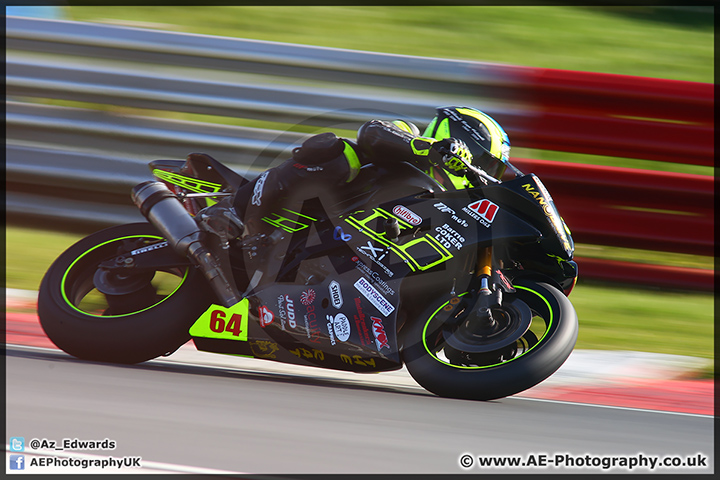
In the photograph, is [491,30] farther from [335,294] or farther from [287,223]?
[335,294]

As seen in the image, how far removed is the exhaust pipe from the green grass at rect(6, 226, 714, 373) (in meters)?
1.81

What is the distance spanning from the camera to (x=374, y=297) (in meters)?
3.40

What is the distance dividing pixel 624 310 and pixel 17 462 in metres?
3.97

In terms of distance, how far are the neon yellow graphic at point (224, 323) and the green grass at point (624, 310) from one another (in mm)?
2143

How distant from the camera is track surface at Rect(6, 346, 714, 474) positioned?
272 cm

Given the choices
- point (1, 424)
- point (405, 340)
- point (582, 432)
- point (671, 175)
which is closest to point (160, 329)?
point (1, 424)

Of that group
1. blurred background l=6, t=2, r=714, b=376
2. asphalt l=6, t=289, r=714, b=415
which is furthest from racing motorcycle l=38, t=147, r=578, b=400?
blurred background l=6, t=2, r=714, b=376

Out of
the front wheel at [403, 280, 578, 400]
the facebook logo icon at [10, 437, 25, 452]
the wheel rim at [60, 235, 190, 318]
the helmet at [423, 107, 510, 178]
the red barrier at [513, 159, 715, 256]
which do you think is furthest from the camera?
the red barrier at [513, 159, 715, 256]

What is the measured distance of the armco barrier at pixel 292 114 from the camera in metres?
5.48

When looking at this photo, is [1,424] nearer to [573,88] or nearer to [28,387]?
[28,387]

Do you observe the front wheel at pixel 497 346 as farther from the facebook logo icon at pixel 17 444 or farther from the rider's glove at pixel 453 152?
the facebook logo icon at pixel 17 444

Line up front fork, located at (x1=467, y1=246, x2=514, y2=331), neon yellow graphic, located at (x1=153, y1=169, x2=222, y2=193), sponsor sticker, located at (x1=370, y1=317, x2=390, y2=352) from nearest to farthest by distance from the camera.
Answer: front fork, located at (x1=467, y1=246, x2=514, y2=331)
sponsor sticker, located at (x1=370, y1=317, x2=390, y2=352)
neon yellow graphic, located at (x1=153, y1=169, x2=222, y2=193)

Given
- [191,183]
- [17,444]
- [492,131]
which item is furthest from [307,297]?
[17,444]

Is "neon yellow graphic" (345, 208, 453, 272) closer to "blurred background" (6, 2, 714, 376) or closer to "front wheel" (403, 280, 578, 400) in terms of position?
"front wheel" (403, 280, 578, 400)
